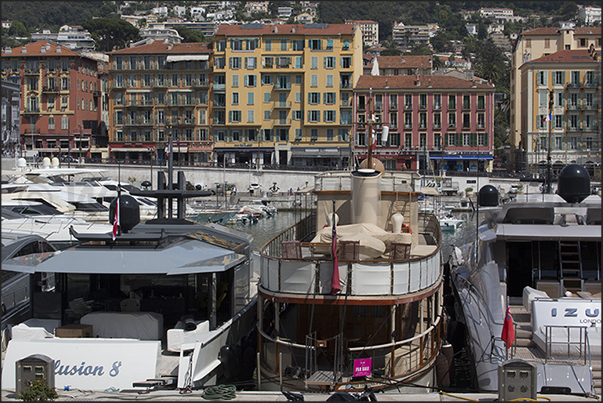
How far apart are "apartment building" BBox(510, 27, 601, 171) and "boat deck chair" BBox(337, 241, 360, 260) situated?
80.3 meters

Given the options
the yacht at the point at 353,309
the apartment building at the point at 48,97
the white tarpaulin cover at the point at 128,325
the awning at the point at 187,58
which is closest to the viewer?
the yacht at the point at 353,309

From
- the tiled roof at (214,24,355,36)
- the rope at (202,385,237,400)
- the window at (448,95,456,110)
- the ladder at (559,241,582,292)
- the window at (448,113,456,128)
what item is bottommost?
the rope at (202,385,237,400)

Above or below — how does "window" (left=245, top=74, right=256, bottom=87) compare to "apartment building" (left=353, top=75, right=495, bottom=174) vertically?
above

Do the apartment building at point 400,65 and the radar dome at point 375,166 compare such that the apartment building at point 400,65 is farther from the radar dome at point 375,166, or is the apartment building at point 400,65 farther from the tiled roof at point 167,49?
the radar dome at point 375,166

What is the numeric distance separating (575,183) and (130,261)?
44.6 feet

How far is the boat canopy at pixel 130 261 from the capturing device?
638 inches

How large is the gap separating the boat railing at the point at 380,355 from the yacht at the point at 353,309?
23 millimetres

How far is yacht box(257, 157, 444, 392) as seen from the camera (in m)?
14.9

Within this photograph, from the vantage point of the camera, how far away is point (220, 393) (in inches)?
513

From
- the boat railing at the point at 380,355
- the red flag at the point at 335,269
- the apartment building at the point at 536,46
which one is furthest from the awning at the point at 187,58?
the red flag at the point at 335,269

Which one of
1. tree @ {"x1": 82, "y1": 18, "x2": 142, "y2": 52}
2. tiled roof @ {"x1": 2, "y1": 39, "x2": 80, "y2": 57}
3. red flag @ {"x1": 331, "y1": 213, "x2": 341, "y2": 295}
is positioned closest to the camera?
red flag @ {"x1": 331, "y1": 213, "x2": 341, "y2": 295}

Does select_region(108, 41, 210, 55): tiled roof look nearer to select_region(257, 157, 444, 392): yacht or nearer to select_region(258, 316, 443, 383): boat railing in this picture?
select_region(257, 157, 444, 392): yacht

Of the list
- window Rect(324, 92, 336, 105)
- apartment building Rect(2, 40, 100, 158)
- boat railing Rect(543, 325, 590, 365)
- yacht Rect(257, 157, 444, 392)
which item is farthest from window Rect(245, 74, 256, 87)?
boat railing Rect(543, 325, 590, 365)

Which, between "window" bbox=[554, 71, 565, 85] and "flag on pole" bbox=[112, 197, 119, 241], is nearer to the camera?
"flag on pole" bbox=[112, 197, 119, 241]
